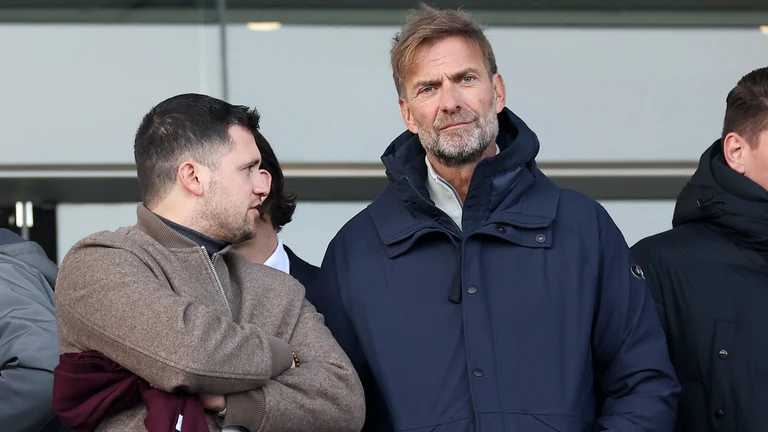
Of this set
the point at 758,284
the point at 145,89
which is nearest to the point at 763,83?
the point at 758,284

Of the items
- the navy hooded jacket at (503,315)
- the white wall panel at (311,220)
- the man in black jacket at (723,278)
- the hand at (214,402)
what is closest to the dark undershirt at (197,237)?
the hand at (214,402)

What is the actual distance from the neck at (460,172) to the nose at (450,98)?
0.49 feet

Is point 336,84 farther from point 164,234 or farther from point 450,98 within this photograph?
point 164,234

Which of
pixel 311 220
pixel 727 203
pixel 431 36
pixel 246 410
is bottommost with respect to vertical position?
pixel 311 220

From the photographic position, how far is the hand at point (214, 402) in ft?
10.2

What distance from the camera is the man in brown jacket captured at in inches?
120

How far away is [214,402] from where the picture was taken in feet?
10.3

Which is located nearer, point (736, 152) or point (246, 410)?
point (246, 410)

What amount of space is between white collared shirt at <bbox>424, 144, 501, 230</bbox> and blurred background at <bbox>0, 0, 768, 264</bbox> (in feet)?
6.98

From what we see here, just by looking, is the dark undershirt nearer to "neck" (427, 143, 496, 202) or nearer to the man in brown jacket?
the man in brown jacket

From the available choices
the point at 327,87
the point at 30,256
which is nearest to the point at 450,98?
the point at 30,256

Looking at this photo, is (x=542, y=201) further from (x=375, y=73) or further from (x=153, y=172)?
(x=375, y=73)

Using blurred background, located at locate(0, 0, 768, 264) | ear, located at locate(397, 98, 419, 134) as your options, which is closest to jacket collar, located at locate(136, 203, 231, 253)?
ear, located at locate(397, 98, 419, 134)

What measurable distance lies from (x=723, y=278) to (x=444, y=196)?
830mm
